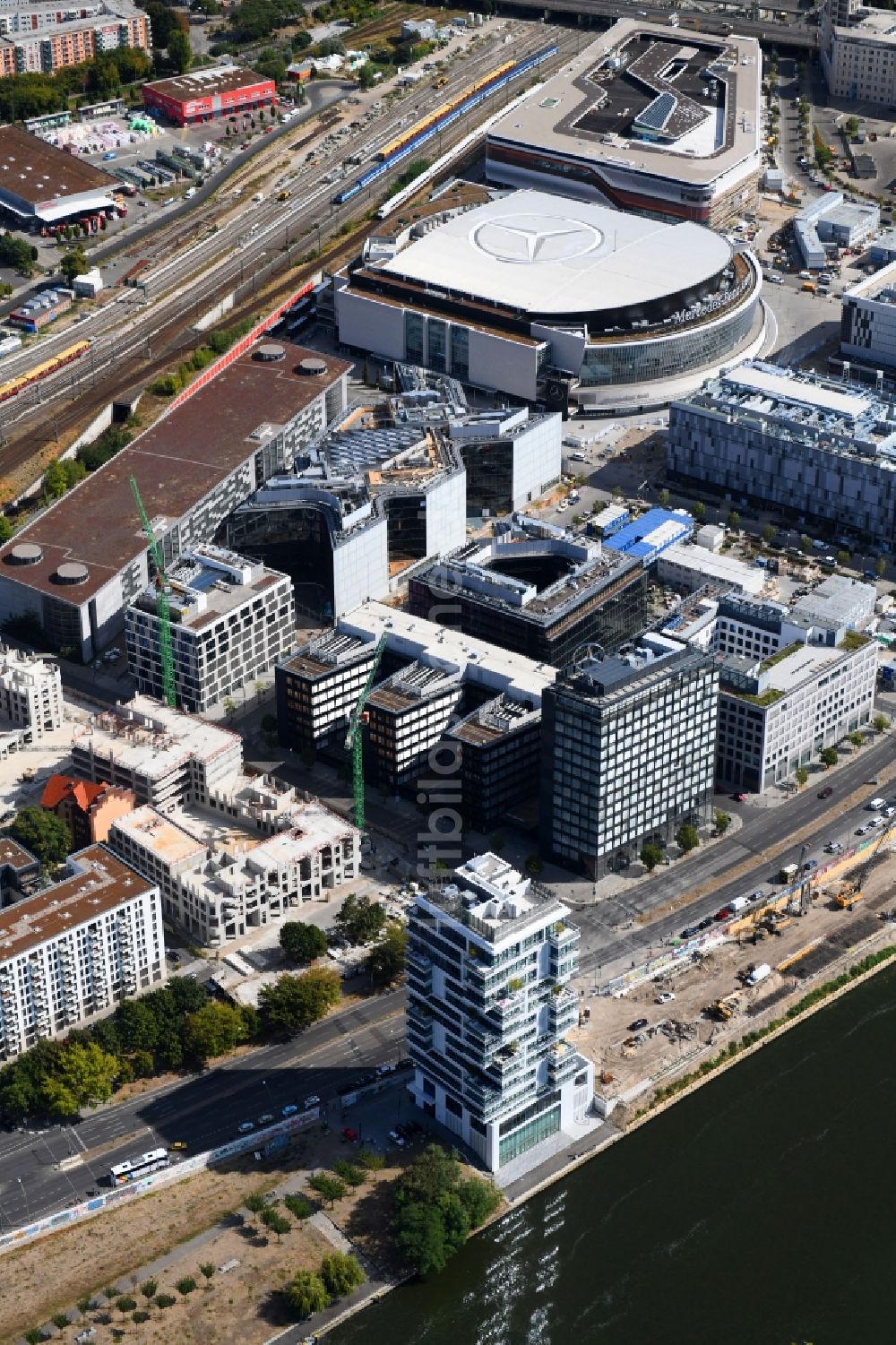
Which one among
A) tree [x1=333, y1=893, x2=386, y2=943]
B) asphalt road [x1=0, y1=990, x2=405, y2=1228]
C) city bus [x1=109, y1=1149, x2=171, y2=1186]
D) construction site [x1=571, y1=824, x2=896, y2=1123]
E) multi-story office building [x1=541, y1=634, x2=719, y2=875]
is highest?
multi-story office building [x1=541, y1=634, x2=719, y2=875]

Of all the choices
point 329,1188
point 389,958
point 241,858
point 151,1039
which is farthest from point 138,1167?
point 241,858

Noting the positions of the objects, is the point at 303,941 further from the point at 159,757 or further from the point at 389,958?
the point at 159,757

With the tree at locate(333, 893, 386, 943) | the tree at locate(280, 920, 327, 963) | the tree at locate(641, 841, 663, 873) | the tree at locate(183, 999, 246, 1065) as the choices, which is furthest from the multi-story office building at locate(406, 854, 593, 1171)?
the tree at locate(641, 841, 663, 873)

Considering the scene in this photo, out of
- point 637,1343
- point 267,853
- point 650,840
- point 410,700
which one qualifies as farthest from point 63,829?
point 637,1343

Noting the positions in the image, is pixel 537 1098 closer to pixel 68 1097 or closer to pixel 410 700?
pixel 68 1097

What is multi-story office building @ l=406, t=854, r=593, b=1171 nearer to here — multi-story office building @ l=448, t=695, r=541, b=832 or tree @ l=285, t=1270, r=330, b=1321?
tree @ l=285, t=1270, r=330, b=1321

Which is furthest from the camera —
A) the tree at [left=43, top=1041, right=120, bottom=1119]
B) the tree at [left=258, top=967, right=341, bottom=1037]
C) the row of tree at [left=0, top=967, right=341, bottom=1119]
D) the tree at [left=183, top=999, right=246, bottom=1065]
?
the tree at [left=258, top=967, right=341, bottom=1037]

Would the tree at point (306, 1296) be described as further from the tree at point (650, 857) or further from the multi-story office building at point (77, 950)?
the tree at point (650, 857)
